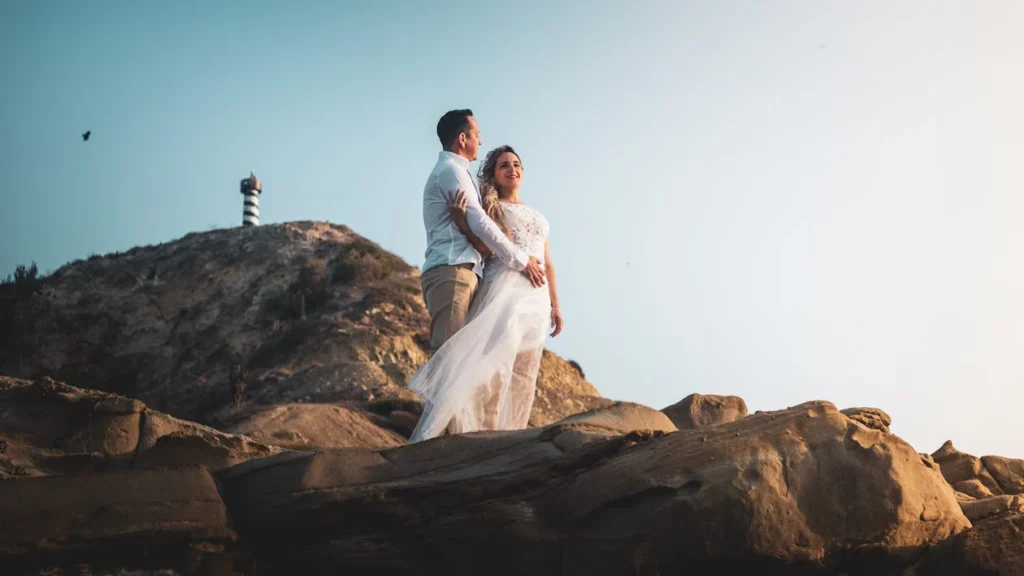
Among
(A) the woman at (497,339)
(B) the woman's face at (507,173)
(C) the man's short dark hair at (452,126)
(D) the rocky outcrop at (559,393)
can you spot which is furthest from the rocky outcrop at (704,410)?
(D) the rocky outcrop at (559,393)

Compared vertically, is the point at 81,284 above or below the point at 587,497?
above

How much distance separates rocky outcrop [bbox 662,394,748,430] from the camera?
753 cm

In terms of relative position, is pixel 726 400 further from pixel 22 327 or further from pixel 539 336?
pixel 22 327

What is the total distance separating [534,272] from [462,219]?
0.66m

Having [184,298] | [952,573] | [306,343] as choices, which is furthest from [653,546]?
[184,298]

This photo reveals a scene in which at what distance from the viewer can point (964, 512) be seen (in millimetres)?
5543

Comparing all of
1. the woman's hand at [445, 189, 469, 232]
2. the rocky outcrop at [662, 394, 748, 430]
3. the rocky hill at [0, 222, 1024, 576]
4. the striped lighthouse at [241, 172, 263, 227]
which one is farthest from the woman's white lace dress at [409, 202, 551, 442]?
the striped lighthouse at [241, 172, 263, 227]

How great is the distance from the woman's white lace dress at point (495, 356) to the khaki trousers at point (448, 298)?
10cm

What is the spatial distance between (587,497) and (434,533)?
0.81 meters

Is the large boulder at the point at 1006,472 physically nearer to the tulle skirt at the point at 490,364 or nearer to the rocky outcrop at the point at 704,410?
the rocky outcrop at the point at 704,410

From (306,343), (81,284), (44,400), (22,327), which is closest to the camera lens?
(44,400)

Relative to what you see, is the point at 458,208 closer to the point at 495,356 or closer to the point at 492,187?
the point at 492,187

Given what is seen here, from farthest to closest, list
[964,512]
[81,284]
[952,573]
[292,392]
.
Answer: [81,284]
[292,392]
[964,512]
[952,573]

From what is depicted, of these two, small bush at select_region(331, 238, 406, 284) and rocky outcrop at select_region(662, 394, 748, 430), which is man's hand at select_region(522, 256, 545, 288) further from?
small bush at select_region(331, 238, 406, 284)
